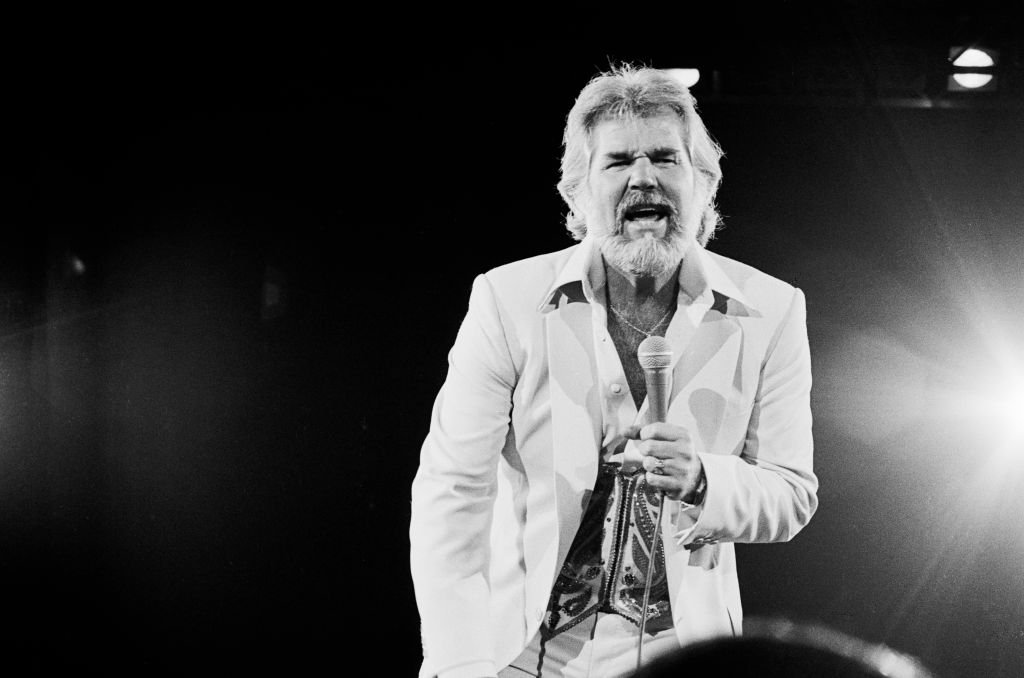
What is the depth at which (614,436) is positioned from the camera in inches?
84.0

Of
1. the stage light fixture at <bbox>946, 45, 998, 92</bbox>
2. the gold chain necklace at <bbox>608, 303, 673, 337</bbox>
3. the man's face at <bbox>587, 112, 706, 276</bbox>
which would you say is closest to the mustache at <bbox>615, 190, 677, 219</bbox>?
Result: the man's face at <bbox>587, 112, 706, 276</bbox>

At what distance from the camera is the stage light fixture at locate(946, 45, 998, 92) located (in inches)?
100

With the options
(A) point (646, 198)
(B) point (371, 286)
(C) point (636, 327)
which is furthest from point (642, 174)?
(B) point (371, 286)

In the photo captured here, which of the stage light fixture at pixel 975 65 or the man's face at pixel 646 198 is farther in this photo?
the stage light fixture at pixel 975 65

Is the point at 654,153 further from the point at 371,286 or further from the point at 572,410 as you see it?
the point at 371,286

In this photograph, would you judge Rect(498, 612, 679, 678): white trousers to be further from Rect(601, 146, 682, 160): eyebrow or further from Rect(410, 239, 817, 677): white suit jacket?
Rect(601, 146, 682, 160): eyebrow

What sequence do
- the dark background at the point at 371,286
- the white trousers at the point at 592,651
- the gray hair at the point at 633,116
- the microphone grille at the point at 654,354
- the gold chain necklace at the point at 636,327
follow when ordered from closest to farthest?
the microphone grille at the point at 654,354 → the white trousers at the point at 592,651 → the gold chain necklace at the point at 636,327 → the gray hair at the point at 633,116 → the dark background at the point at 371,286

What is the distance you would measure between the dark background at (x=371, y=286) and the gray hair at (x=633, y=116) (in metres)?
0.07

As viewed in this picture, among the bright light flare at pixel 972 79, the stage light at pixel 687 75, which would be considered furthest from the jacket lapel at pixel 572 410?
the bright light flare at pixel 972 79

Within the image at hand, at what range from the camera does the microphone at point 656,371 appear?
6.24ft

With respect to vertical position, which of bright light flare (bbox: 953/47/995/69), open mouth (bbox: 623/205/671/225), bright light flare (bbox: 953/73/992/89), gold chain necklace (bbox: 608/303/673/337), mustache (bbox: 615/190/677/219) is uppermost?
bright light flare (bbox: 953/47/995/69)

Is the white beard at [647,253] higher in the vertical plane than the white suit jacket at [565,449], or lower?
higher

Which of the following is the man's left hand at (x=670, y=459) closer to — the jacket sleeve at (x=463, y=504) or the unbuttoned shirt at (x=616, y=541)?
the unbuttoned shirt at (x=616, y=541)

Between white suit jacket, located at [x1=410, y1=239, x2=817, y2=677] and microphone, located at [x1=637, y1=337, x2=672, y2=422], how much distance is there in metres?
0.21
